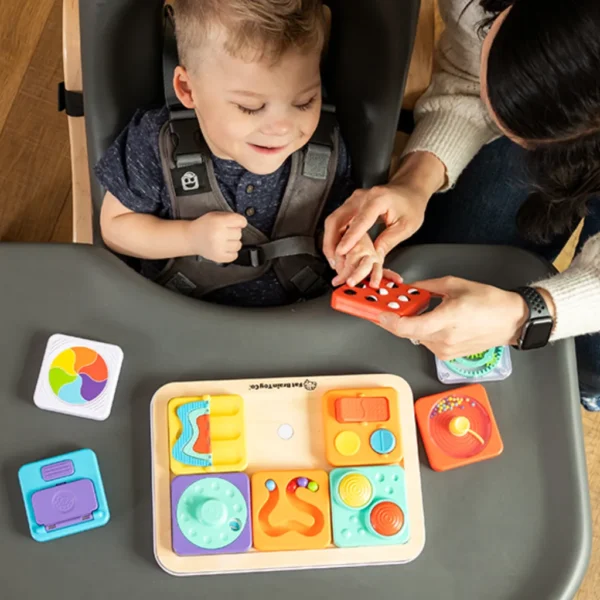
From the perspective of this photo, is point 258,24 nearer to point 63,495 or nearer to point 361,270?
point 361,270

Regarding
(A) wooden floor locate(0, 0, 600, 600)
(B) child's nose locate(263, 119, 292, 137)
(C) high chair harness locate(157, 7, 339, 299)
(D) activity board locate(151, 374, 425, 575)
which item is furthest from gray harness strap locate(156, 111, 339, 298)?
(A) wooden floor locate(0, 0, 600, 600)

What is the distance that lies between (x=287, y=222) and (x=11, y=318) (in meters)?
0.33

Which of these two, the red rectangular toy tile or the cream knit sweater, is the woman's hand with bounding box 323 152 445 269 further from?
the red rectangular toy tile

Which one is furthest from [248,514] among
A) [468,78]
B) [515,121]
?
[468,78]

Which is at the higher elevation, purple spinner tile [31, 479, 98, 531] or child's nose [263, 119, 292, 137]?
child's nose [263, 119, 292, 137]

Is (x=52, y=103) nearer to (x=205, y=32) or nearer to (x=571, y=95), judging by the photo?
(x=205, y=32)

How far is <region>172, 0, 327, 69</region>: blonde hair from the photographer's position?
0.66 metres

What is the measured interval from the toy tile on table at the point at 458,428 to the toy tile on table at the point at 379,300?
9 cm

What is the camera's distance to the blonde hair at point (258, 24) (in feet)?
2.16

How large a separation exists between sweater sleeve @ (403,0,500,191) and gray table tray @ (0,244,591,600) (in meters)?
0.16

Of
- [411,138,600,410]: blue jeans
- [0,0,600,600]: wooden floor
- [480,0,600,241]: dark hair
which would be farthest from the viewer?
[0,0,600,600]: wooden floor

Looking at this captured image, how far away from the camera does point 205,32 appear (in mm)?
682

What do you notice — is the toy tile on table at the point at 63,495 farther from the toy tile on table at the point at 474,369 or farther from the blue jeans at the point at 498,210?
the blue jeans at the point at 498,210

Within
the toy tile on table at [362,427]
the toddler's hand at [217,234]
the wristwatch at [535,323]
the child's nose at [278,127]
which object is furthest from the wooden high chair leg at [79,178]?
the wristwatch at [535,323]
